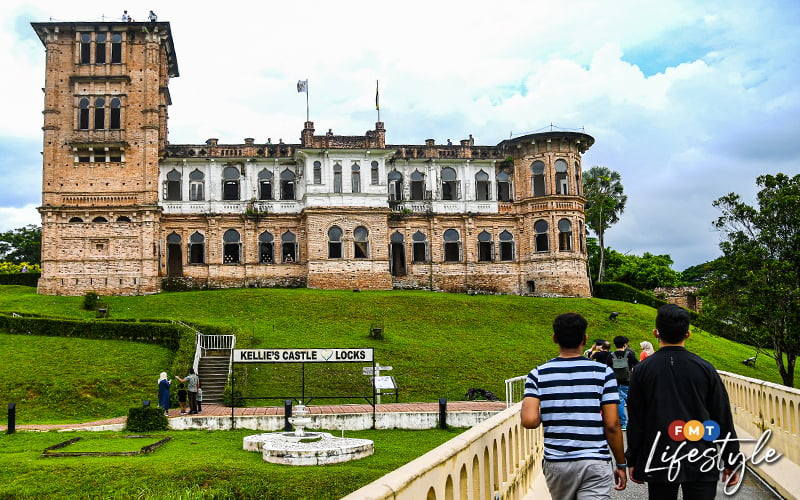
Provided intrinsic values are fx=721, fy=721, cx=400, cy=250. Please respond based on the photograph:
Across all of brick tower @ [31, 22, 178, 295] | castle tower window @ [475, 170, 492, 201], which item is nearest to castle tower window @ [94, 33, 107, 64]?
brick tower @ [31, 22, 178, 295]

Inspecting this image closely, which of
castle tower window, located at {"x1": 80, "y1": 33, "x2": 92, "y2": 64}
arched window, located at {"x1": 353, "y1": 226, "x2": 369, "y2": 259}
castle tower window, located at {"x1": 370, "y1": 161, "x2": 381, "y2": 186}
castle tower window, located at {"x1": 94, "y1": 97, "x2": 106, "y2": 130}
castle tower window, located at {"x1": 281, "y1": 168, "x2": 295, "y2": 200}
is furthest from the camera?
castle tower window, located at {"x1": 281, "y1": 168, "x2": 295, "y2": 200}

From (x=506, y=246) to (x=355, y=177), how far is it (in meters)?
11.7

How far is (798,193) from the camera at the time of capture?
26.8 metres

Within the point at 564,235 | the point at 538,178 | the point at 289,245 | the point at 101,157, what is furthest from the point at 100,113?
the point at 564,235

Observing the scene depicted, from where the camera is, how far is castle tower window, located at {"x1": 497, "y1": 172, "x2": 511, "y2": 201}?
52.1 m

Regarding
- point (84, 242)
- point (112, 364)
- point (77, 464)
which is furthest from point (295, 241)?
point (77, 464)

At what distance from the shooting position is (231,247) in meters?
48.9

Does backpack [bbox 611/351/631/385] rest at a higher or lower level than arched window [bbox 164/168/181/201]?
lower

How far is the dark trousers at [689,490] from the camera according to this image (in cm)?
602

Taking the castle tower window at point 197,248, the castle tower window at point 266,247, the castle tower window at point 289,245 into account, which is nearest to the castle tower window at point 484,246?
the castle tower window at point 289,245

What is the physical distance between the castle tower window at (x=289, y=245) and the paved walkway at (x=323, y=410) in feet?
80.9

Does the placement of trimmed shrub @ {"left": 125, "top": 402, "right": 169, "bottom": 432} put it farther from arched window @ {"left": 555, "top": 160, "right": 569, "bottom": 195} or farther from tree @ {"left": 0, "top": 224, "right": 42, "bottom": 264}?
tree @ {"left": 0, "top": 224, "right": 42, "bottom": 264}

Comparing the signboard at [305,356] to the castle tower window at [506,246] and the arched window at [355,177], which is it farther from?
the castle tower window at [506,246]

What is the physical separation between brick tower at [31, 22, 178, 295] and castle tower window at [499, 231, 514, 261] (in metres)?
23.3
